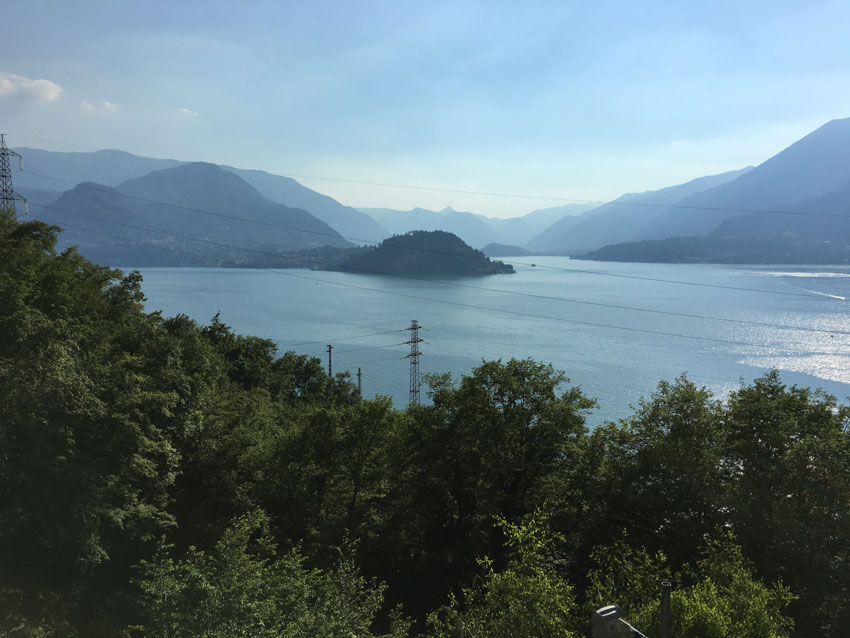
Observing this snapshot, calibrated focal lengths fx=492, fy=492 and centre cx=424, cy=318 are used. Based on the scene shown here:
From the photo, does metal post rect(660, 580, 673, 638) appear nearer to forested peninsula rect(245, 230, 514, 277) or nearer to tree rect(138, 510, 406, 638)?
tree rect(138, 510, 406, 638)

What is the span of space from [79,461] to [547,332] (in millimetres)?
78809

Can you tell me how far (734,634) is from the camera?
7.41 meters

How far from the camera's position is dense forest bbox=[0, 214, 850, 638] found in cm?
930

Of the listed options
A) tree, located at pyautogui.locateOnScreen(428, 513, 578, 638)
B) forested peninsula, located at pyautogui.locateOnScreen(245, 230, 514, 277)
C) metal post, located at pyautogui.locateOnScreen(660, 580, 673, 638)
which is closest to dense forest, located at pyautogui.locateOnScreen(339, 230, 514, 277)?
forested peninsula, located at pyautogui.locateOnScreen(245, 230, 514, 277)

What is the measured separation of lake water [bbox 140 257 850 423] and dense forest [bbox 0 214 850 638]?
31424 mm

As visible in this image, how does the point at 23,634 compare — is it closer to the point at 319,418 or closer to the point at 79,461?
the point at 79,461

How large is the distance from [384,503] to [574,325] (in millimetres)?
78239

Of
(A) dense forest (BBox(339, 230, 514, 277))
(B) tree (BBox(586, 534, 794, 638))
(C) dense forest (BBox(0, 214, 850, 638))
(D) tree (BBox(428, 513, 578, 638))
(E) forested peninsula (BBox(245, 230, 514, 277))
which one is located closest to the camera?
(B) tree (BBox(586, 534, 794, 638))

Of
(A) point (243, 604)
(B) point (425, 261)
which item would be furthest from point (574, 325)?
(B) point (425, 261)

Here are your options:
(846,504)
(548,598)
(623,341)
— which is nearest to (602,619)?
(548,598)

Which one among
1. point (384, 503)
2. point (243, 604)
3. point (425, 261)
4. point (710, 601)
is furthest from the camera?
point (425, 261)

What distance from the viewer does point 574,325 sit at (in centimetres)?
9088

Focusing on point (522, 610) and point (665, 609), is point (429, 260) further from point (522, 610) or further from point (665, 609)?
point (665, 609)

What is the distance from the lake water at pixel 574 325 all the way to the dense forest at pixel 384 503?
103 ft
